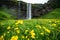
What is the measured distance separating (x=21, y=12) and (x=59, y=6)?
2.60 metres

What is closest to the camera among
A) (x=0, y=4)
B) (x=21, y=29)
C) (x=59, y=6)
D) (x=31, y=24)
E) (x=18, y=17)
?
(x=21, y=29)

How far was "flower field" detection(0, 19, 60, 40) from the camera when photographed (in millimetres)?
6586

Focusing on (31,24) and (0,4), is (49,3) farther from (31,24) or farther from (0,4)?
(31,24)

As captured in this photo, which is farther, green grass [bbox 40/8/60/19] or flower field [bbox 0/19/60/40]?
green grass [bbox 40/8/60/19]

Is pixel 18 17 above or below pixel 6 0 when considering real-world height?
below

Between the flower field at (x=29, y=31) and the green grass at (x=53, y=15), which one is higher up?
the flower field at (x=29, y=31)

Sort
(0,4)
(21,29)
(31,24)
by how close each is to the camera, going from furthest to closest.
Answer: (0,4) → (31,24) → (21,29)

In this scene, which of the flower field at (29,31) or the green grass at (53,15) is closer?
the flower field at (29,31)

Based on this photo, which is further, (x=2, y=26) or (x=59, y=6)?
(x=59, y=6)

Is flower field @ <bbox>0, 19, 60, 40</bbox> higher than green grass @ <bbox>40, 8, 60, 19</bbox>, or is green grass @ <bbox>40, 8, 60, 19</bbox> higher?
flower field @ <bbox>0, 19, 60, 40</bbox>

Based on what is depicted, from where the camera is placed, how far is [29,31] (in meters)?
6.76

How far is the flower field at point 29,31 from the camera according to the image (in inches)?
259

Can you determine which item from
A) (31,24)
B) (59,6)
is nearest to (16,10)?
(59,6)

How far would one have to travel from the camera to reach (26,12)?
12.8 m
